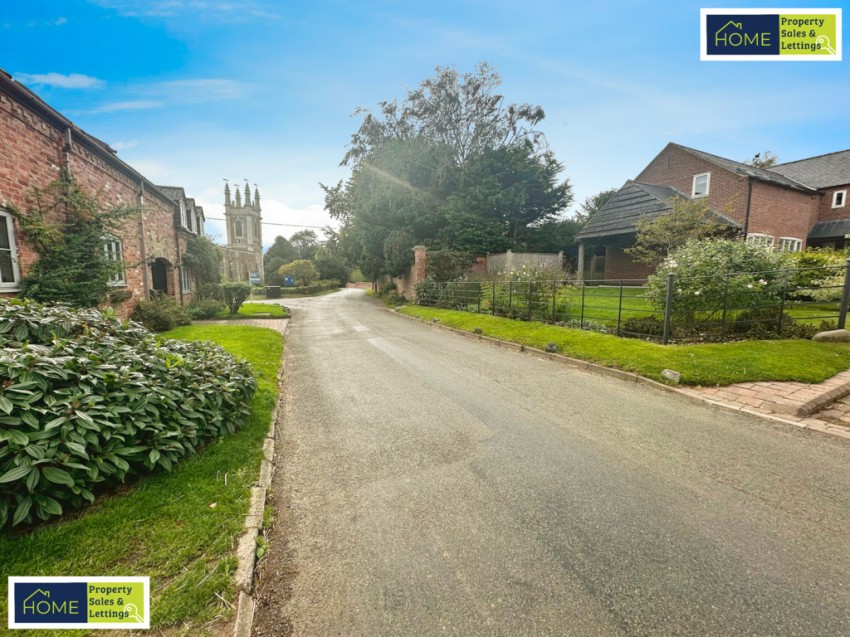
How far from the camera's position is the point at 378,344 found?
32.1ft

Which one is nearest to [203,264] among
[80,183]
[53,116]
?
[80,183]

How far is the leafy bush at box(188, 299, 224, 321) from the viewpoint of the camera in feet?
50.0

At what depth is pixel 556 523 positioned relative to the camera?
257 centimetres

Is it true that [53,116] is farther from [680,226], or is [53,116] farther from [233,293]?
[680,226]

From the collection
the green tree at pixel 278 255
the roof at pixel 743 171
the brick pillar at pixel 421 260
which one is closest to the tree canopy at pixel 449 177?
the brick pillar at pixel 421 260

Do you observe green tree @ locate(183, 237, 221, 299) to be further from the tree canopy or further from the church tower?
the church tower

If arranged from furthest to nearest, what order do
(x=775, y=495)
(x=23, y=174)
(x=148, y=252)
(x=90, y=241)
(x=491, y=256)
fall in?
(x=491, y=256) → (x=148, y=252) → (x=90, y=241) → (x=23, y=174) → (x=775, y=495)

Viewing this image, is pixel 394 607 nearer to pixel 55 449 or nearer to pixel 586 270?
pixel 55 449

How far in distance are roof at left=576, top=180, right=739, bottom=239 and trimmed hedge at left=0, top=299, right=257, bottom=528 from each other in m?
18.0

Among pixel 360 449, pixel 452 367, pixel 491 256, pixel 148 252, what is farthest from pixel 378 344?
pixel 491 256

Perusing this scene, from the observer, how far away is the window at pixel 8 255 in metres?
6.58

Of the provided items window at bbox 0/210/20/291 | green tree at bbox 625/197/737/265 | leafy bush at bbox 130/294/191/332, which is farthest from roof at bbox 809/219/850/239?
window at bbox 0/210/20/291

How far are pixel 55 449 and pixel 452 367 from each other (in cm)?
563

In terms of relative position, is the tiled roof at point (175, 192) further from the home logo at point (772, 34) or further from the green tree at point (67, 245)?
the home logo at point (772, 34)
